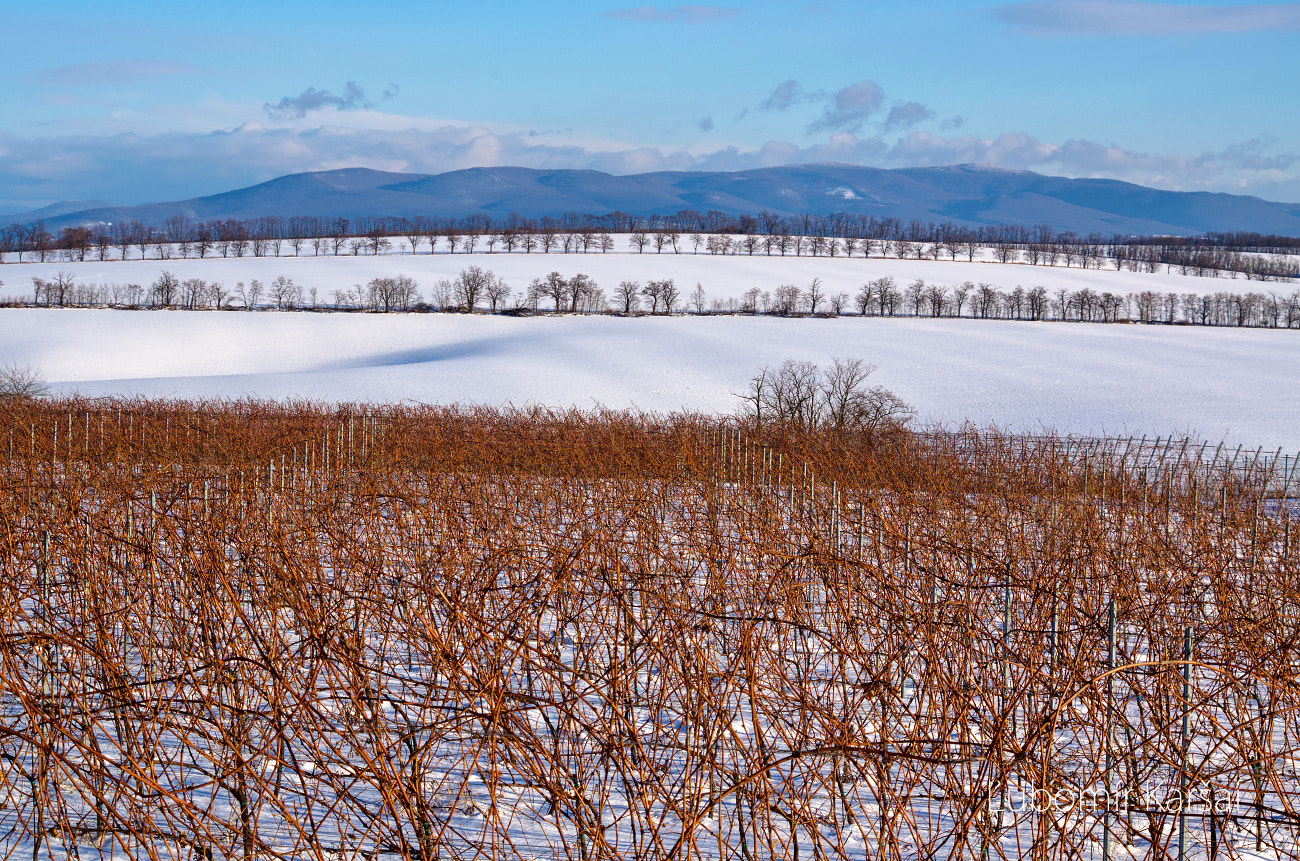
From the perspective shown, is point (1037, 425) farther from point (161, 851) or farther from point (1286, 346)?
point (161, 851)

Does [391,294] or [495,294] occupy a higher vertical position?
[495,294]

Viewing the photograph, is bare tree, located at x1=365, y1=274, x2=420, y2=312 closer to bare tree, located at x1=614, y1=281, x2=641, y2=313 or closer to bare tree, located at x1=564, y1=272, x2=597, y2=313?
bare tree, located at x1=564, y1=272, x2=597, y2=313

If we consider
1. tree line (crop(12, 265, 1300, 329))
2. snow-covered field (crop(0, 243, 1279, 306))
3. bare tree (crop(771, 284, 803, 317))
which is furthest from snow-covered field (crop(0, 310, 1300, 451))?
snow-covered field (crop(0, 243, 1279, 306))

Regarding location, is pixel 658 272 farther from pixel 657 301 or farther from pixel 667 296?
pixel 667 296

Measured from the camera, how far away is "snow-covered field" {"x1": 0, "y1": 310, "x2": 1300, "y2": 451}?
43.7 meters

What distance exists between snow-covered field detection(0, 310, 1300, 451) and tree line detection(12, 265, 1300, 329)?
8229 millimetres

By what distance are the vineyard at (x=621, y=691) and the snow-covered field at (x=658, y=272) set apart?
77920 millimetres

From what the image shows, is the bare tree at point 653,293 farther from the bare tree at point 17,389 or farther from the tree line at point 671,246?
the bare tree at point 17,389

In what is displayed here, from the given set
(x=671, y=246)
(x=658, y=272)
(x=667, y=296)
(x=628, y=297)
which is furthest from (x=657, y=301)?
(x=671, y=246)

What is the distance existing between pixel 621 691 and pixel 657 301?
253 ft

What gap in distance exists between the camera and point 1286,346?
201 feet

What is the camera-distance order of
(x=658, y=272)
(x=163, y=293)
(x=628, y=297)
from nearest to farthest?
(x=163, y=293) → (x=628, y=297) → (x=658, y=272)

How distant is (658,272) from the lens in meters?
99.6

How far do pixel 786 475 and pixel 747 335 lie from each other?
3825cm
